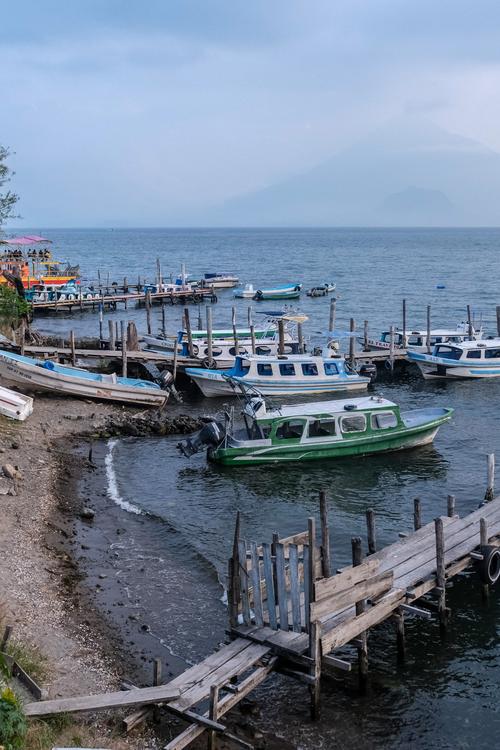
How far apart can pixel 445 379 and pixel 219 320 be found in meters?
28.7

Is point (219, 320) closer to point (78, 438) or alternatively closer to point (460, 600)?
point (78, 438)

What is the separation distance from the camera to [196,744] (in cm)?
1209

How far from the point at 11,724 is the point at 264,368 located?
26.9m

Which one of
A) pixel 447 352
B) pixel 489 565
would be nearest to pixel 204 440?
pixel 489 565

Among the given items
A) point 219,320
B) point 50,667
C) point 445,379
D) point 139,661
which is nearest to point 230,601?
point 139,661

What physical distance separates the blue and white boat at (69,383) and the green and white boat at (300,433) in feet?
22.6

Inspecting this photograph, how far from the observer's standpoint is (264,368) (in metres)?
36.6

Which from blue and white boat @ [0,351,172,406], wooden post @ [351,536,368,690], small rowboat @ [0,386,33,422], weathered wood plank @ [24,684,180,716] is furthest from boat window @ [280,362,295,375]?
weathered wood plank @ [24,684,180,716]

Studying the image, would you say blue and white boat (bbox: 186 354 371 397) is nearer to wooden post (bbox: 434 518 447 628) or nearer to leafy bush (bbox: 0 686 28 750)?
wooden post (bbox: 434 518 447 628)

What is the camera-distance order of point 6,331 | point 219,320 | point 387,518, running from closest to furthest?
1. point 387,518
2. point 6,331
3. point 219,320

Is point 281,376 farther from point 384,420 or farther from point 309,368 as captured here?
point 384,420

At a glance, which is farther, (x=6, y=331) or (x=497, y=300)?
(x=497, y=300)

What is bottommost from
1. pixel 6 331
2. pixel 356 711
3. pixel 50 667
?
pixel 356 711

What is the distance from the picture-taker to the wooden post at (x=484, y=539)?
682 inches
